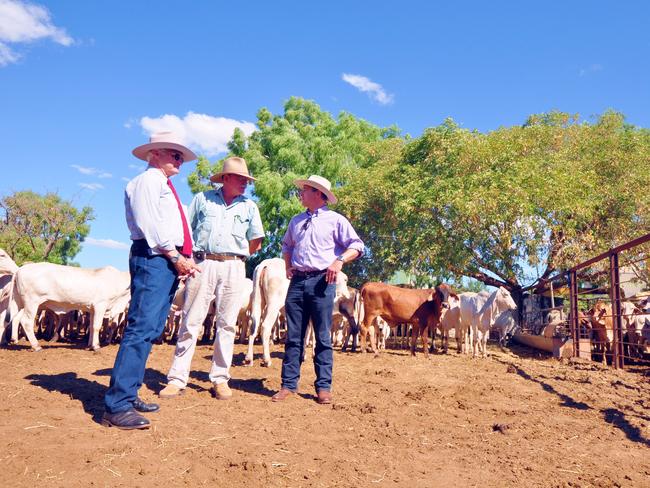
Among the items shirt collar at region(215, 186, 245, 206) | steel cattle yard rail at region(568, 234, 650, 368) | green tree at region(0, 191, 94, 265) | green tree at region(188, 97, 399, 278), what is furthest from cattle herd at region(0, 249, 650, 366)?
green tree at region(0, 191, 94, 265)

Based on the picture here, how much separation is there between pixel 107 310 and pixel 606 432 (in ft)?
28.8

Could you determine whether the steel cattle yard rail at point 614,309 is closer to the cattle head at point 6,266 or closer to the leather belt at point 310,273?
the leather belt at point 310,273

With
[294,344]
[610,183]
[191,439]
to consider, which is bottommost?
[191,439]

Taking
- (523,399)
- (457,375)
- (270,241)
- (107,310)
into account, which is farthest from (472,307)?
(270,241)

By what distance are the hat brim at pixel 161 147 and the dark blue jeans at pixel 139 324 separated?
0.90 meters

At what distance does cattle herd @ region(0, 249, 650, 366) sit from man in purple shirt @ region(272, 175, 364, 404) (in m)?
2.25

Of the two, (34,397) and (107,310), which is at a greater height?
(107,310)

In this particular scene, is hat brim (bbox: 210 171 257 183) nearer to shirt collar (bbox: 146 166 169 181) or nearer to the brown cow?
shirt collar (bbox: 146 166 169 181)

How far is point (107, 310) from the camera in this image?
10000 mm

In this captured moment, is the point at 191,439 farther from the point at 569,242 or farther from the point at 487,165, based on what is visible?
the point at 569,242

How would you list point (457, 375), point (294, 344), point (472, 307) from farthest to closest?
point (472, 307), point (457, 375), point (294, 344)

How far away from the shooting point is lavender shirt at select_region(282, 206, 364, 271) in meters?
5.15

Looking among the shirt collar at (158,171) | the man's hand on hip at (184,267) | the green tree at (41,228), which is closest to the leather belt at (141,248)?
the man's hand on hip at (184,267)

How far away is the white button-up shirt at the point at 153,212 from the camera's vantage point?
381 cm
